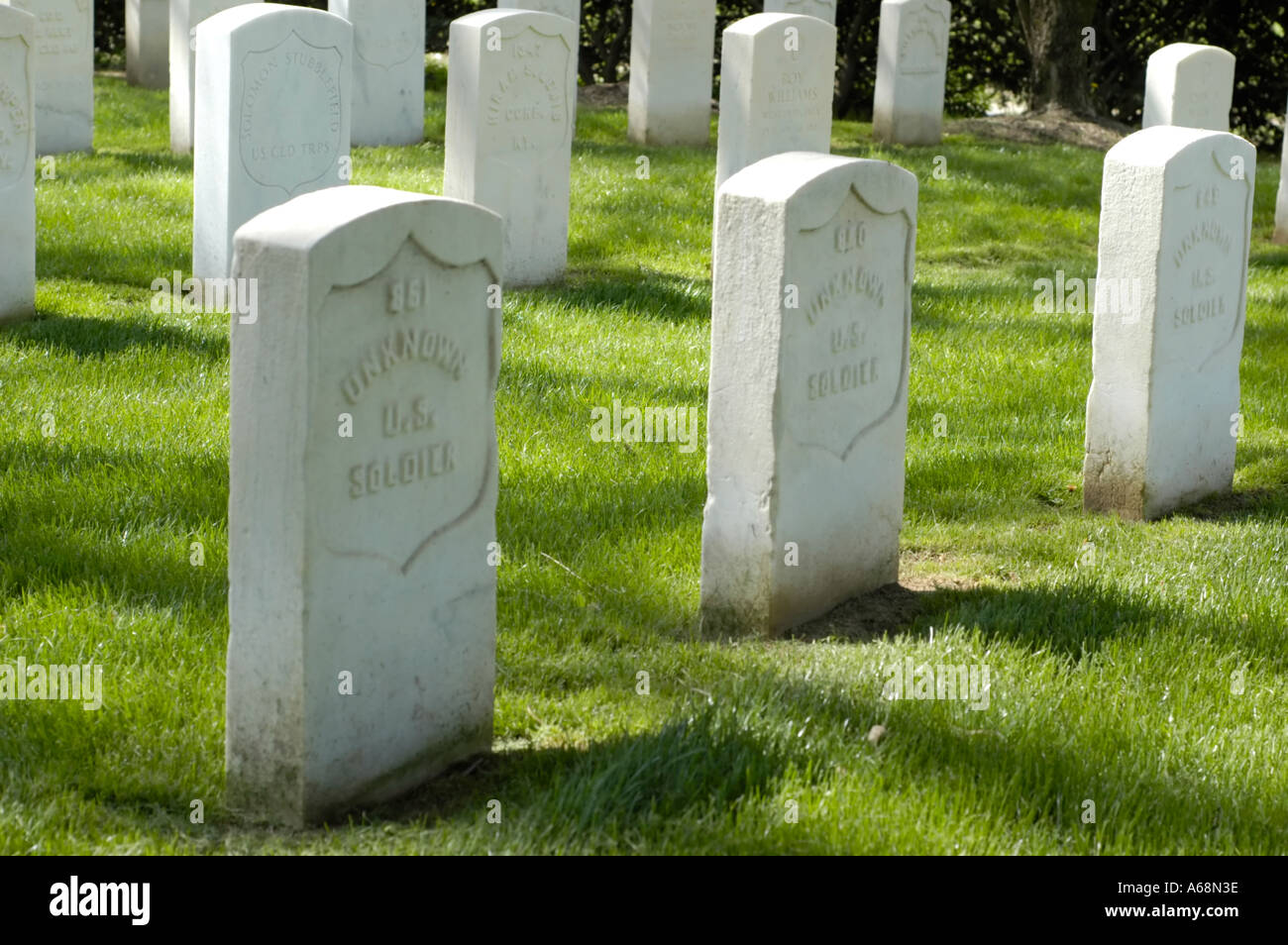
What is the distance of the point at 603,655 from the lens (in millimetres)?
4250

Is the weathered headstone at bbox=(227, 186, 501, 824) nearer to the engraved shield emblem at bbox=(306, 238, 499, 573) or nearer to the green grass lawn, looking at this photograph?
the engraved shield emblem at bbox=(306, 238, 499, 573)

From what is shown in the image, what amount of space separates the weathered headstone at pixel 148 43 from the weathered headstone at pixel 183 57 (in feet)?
12.4

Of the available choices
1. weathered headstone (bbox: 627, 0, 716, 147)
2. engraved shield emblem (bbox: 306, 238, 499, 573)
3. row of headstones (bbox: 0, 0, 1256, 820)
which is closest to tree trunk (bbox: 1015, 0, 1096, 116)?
weathered headstone (bbox: 627, 0, 716, 147)

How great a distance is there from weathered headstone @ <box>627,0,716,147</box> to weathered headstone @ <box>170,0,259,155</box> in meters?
3.66

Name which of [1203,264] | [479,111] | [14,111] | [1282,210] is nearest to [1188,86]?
[1282,210]

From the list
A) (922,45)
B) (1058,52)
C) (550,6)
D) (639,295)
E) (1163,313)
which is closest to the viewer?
(1163,313)

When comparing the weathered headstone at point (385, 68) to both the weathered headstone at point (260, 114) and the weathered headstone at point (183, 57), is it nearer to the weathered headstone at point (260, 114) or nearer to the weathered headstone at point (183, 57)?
the weathered headstone at point (183, 57)

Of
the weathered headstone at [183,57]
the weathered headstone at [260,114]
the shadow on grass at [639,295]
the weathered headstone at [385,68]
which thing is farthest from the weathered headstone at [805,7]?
the weathered headstone at [260,114]

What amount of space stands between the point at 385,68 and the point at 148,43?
3.92m

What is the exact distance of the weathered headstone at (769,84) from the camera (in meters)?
9.95

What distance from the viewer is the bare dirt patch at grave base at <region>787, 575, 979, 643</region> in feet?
15.1

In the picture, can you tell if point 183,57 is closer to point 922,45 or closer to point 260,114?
point 260,114

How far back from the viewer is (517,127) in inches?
340

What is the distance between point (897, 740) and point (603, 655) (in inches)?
37.0
